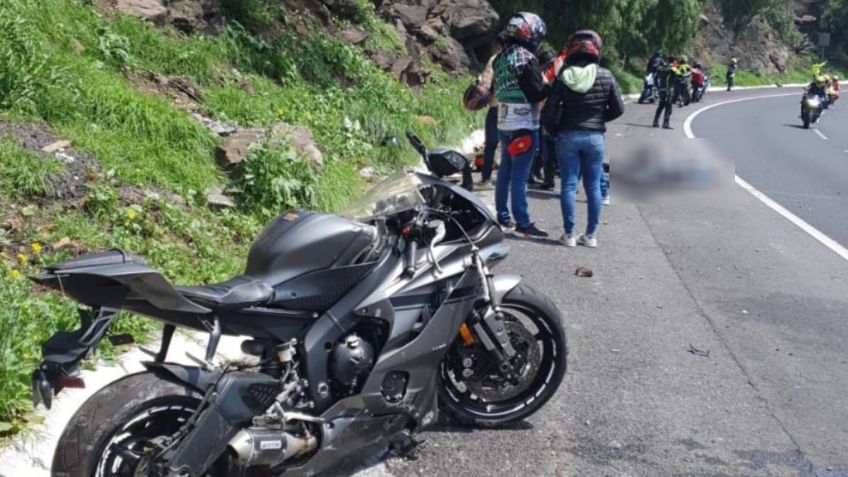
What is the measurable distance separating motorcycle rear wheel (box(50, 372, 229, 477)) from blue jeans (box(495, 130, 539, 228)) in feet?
19.3

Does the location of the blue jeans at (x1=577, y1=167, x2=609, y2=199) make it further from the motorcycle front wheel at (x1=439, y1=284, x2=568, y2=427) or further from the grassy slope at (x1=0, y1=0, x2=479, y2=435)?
the motorcycle front wheel at (x1=439, y1=284, x2=568, y2=427)

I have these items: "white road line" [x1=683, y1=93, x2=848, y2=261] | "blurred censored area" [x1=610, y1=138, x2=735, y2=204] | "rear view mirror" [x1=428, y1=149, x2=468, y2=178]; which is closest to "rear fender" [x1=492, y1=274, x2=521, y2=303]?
"rear view mirror" [x1=428, y1=149, x2=468, y2=178]

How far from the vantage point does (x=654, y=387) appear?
5750 mm

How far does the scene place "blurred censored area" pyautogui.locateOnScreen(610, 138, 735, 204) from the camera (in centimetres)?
971

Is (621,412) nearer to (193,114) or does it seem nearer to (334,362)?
(334,362)

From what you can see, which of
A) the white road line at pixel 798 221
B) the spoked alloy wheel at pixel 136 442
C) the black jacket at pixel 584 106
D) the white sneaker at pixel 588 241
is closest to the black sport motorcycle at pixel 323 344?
the spoked alloy wheel at pixel 136 442

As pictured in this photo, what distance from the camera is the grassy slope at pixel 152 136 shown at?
577cm

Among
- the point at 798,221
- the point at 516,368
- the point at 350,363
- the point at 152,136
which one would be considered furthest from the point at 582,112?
the point at 350,363

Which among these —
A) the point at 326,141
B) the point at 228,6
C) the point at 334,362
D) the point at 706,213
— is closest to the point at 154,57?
the point at 326,141

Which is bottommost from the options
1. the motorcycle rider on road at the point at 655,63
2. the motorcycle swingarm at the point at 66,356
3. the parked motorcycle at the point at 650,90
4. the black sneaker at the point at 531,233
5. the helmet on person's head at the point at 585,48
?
the parked motorcycle at the point at 650,90

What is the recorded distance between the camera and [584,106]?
874 centimetres

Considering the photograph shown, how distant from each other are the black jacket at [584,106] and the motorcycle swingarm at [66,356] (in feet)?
19.8

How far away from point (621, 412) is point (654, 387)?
49 centimetres

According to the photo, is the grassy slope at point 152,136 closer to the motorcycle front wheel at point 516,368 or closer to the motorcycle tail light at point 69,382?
the motorcycle tail light at point 69,382
